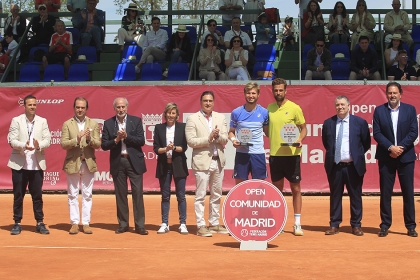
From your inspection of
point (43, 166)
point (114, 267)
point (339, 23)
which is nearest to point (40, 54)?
point (339, 23)

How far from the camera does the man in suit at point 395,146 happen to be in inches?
456

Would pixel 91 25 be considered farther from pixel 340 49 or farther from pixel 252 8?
pixel 340 49

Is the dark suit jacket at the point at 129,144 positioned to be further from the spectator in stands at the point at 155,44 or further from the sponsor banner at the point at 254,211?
the spectator in stands at the point at 155,44

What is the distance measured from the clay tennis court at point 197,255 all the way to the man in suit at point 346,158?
0.33 m

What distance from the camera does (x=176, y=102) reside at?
1689cm

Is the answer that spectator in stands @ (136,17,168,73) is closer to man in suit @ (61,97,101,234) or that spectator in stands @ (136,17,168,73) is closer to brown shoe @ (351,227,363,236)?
man in suit @ (61,97,101,234)

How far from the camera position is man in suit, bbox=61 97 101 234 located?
12.0 meters

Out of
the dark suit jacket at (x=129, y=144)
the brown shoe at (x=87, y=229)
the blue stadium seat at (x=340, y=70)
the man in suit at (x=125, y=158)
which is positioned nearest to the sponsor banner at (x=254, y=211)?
the man in suit at (x=125, y=158)

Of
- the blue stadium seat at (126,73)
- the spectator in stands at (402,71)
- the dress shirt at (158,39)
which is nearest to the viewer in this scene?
the spectator in stands at (402,71)

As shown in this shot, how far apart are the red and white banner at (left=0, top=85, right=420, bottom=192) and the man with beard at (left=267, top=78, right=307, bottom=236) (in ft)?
15.9

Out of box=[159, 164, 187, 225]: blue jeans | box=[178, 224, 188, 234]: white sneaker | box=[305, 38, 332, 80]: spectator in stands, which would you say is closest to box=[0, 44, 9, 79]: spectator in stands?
box=[305, 38, 332, 80]: spectator in stands

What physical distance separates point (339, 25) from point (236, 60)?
10.1ft

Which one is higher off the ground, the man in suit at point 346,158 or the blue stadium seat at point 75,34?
the blue stadium seat at point 75,34

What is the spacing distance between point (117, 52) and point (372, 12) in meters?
6.82
